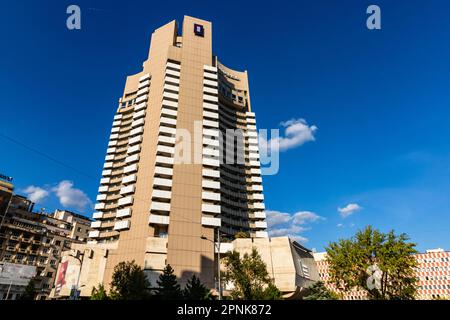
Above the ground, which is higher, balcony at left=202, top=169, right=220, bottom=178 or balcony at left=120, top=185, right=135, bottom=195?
balcony at left=202, top=169, right=220, bottom=178

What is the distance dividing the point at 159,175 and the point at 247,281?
3209cm

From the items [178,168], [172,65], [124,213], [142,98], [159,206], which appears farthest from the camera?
[142,98]

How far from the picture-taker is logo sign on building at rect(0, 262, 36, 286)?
49.4 m

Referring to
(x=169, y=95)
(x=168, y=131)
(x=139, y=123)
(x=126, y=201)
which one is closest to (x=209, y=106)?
(x=169, y=95)

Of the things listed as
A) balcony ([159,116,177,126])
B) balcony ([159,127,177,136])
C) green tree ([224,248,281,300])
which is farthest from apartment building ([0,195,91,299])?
green tree ([224,248,281,300])

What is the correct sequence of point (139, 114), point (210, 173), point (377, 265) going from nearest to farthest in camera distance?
point (377, 265), point (210, 173), point (139, 114)

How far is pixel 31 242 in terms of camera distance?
72688 millimetres

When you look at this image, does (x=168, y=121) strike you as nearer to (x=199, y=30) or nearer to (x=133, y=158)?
(x=133, y=158)

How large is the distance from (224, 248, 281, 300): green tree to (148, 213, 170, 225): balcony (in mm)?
17690

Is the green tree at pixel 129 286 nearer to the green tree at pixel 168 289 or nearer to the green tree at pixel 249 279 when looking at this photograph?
the green tree at pixel 168 289

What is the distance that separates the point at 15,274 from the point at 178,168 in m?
36.1

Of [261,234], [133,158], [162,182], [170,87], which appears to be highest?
[170,87]

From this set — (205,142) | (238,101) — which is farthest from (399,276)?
(238,101)

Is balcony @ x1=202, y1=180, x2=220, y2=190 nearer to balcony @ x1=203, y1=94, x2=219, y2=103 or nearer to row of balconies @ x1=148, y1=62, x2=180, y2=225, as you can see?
row of balconies @ x1=148, y1=62, x2=180, y2=225
